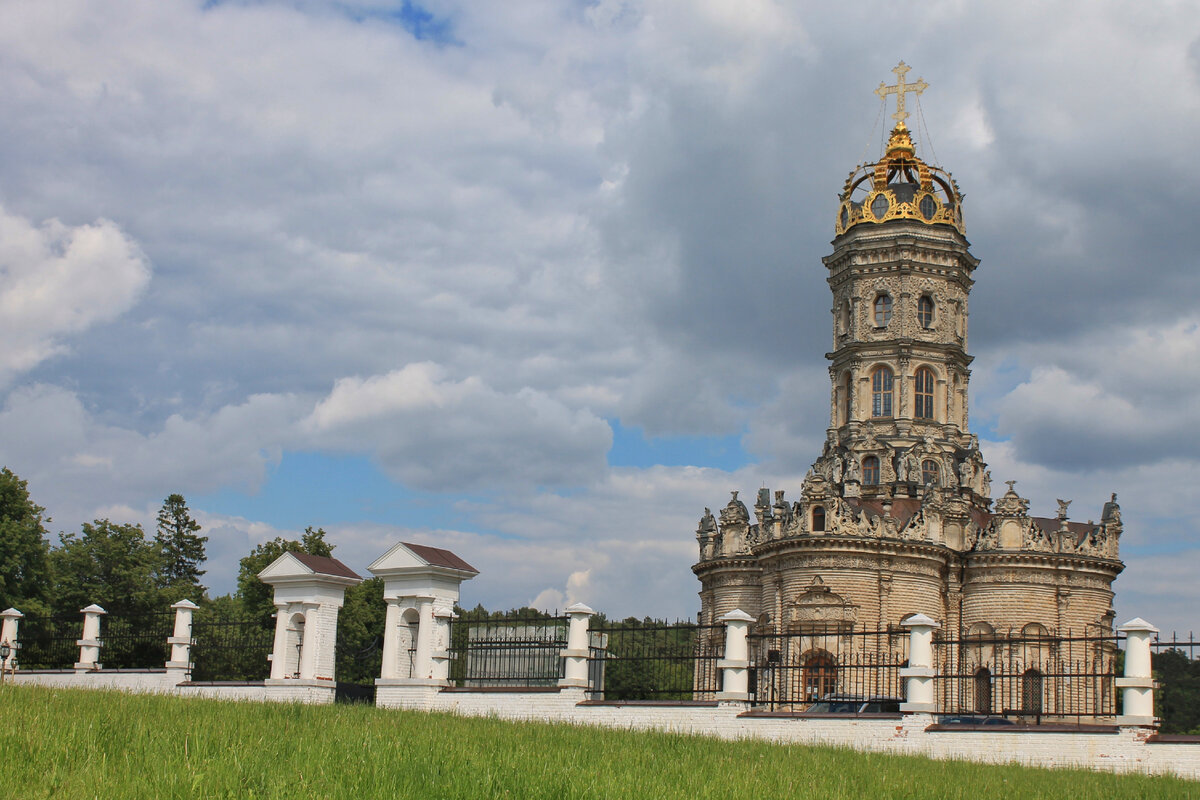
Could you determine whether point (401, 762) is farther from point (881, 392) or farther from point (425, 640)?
point (881, 392)

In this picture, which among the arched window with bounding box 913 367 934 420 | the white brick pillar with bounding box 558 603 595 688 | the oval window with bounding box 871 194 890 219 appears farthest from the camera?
the oval window with bounding box 871 194 890 219

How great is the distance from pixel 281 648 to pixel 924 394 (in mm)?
34846

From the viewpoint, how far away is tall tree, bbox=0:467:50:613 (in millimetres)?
35875

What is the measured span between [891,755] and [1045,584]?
1261 inches

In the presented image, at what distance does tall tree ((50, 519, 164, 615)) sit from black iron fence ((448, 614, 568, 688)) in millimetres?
26715

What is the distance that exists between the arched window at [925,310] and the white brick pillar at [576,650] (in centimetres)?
3414

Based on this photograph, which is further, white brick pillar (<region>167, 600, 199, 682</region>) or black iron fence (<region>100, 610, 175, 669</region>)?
black iron fence (<region>100, 610, 175, 669</region>)

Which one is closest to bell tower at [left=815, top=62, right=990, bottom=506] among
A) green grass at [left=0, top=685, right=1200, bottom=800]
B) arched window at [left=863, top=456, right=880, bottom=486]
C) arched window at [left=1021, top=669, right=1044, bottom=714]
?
arched window at [left=863, top=456, right=880, bottom=486]

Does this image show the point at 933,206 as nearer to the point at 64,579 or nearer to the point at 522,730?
the point at 64,579

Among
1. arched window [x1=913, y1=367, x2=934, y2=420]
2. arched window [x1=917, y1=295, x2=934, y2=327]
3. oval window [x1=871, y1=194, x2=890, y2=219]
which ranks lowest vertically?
arched window [x1=913, y1=367, x2=934, y2=420]

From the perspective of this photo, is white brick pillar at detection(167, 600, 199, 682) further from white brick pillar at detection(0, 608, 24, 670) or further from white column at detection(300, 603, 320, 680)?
white brick pillar at detection(0, 608, 24, 670)

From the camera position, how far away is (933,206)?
53188 mm

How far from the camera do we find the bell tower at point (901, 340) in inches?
2000

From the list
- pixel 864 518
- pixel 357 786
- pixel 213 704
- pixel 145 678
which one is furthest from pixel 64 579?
pixel 357 786
